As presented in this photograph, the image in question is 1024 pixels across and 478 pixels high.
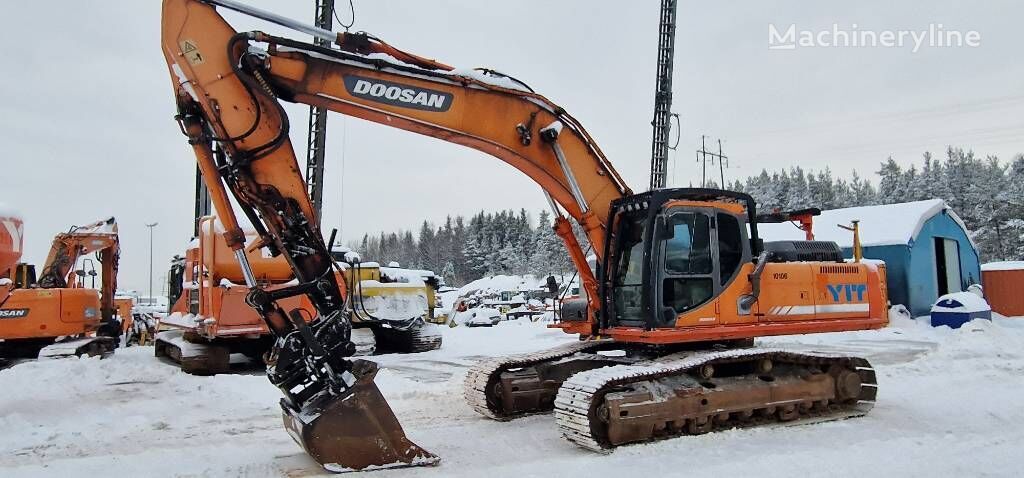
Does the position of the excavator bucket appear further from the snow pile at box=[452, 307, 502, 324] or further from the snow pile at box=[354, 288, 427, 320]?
the snow pile at box=[452, 307, 502, 324]

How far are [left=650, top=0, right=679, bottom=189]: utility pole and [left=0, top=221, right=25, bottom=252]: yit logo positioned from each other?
49.5 ft

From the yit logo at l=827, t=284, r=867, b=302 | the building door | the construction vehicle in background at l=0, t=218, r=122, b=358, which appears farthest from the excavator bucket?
the building door

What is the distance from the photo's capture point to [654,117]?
834 inches

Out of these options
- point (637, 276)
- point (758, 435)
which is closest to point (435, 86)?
point (637, 276)

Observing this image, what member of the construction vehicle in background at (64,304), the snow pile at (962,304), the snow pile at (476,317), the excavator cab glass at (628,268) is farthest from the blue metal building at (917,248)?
the construction vehicle in background at (64,304)

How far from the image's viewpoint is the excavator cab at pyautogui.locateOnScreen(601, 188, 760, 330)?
6.94 metres

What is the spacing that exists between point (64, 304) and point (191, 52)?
1016 cm

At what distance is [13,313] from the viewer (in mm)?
12906

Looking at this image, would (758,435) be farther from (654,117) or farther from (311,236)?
(654,117)

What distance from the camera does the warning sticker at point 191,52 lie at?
5.62 meters

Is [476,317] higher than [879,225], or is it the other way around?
[879,225]

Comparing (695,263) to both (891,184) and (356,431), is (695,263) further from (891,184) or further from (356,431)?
(891,184)

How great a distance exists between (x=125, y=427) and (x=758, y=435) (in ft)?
21.0

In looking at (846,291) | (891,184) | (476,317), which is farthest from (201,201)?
(891,184)
